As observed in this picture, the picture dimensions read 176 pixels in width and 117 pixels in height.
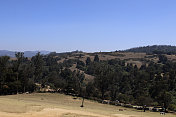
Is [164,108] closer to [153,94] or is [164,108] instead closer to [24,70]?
[153,94]

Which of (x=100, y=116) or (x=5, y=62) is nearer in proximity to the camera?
(x=100, y=116)

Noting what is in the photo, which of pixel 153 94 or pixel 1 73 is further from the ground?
pixel 1 73

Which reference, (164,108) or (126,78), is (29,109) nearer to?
(164,108)

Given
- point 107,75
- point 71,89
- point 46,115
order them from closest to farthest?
point 46,115
point 71,89
point 107,75

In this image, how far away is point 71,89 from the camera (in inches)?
2758

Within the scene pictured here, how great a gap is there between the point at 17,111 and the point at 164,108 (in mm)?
38698

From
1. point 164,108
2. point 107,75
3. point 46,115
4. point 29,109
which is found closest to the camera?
point 46,115

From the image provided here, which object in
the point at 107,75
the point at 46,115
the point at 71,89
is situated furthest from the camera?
the point at 107,75

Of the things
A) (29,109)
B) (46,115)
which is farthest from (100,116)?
(29,109)

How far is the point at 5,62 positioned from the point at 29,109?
37818mm

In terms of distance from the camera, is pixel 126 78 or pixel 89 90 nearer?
pixel 89 90

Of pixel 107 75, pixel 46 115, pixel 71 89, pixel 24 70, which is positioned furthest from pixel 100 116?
pixel 24 70

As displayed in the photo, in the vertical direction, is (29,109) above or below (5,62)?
below

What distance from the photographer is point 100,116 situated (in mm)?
35438
